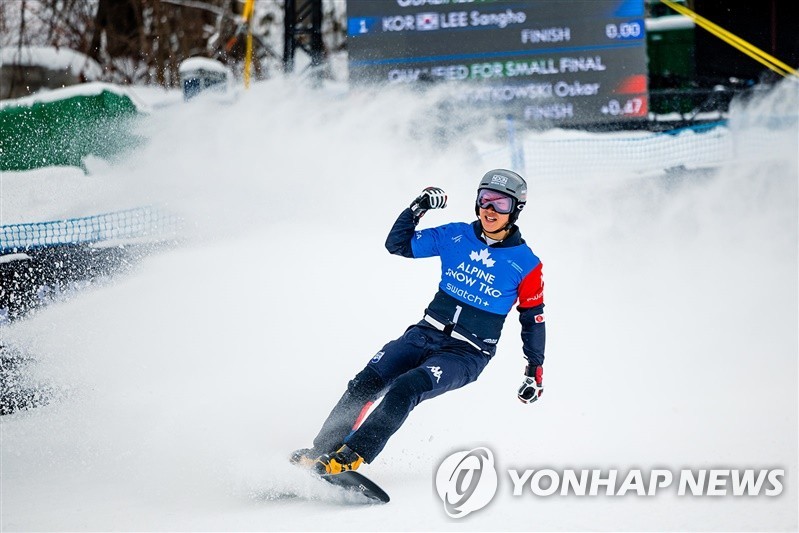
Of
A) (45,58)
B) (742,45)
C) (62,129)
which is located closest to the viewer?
(62,129)

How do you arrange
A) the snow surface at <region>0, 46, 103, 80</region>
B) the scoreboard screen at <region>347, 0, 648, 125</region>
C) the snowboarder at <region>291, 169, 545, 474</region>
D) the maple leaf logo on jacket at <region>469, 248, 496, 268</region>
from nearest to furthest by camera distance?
the snowboarder at <region>291, 169, 545, 474</region> → the maple leaf logo on jacket at <region>469, 248, 496, 268</region> → the scoreboard screen at <region>347, 0, 648, 125</region> → the snow surface at <region>0, 46, 103, 80</region>

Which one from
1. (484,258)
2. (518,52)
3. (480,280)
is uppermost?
(518,52)

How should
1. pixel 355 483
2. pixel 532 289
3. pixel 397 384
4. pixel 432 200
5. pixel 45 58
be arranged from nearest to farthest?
1. pixel 355 483
2. pixel 397 384
3. pixel 432 200
4. pixel 532 289
5. pixel 45 58

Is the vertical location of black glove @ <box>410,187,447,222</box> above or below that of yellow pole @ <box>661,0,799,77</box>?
below

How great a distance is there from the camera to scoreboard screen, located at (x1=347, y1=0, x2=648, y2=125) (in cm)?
1112

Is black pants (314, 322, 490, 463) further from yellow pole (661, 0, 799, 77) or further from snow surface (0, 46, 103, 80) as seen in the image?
snow surface (0, 46, 103, 80)

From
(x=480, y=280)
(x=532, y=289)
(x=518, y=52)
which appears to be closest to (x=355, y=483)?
(x=480, y=280)

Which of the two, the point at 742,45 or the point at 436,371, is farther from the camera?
the point at 742,45
